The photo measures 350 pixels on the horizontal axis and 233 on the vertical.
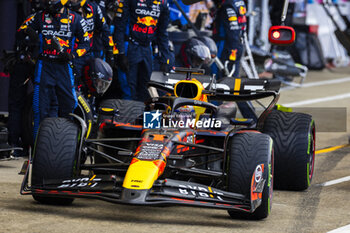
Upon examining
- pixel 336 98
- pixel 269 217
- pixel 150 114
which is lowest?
pixel 336 98

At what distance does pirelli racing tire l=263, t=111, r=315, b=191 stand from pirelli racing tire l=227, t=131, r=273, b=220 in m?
1.30

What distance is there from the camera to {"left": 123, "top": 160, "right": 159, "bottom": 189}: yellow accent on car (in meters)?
6.50

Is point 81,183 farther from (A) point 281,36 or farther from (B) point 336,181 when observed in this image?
(B) point 336,181

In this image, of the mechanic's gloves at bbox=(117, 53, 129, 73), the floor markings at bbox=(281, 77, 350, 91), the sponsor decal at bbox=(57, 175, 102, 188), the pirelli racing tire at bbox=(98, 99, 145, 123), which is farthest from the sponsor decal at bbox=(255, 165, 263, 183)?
the floor markings at bbox=(281, 77, 350, 91)

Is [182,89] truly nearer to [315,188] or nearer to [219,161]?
[219,161]

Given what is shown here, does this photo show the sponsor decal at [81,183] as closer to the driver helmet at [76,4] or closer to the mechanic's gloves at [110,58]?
the driver helmet at [76,4]

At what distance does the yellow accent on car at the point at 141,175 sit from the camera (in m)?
6.50

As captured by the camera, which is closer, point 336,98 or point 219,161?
point 219,161

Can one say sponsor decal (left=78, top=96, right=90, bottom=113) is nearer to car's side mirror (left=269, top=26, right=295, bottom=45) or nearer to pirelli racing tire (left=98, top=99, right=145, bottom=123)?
pirelli racing tire (left=98, top=99, right=145, bottom=123)

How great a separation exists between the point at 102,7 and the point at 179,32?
120 inches

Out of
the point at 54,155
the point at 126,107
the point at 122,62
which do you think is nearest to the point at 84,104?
the point at 126,107

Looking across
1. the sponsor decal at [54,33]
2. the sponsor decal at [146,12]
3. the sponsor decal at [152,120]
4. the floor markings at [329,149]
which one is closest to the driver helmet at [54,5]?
the sponsor decal at [54,33]

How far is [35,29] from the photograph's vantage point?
9.67 m

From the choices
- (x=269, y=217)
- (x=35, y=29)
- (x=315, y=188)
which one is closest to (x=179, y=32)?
(x=35, y=29)
